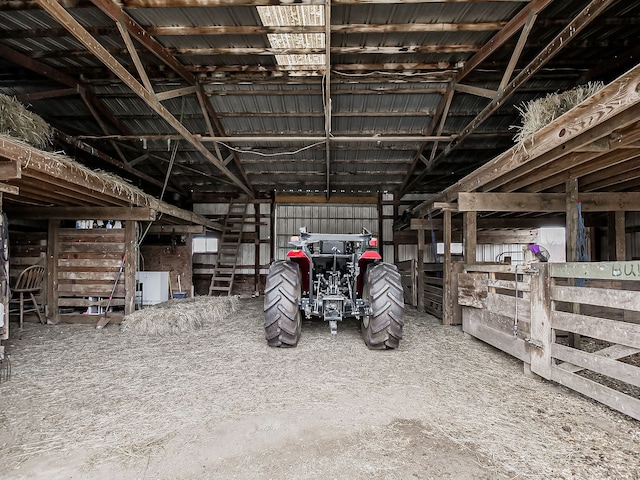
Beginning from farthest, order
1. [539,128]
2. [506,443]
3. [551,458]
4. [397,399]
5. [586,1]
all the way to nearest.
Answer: [586,1], [539,128], [397,399], [506,443], [551,458]

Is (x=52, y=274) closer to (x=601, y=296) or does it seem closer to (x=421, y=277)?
(x=421, y=277)

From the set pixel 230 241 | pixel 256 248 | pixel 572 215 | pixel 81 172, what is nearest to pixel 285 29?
pixel 81 172

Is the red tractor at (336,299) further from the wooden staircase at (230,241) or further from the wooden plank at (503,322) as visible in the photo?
the wooden staircase at (230,241)

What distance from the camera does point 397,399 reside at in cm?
275

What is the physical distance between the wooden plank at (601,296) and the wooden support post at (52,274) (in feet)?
24.0

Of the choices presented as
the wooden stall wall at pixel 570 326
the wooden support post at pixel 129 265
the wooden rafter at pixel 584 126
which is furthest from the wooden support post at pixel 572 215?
the wooden support post at pixel 129 265

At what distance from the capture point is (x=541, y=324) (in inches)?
127

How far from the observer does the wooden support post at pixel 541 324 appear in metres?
3.12

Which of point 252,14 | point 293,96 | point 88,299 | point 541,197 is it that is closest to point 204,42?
point 252,14

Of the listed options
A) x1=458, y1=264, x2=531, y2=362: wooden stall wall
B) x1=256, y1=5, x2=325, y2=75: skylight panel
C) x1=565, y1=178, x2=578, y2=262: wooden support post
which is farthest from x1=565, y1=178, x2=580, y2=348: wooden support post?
x1=256, y1=5, x2=325, y2=75: skylight panel

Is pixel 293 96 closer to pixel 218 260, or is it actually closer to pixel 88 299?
pixel 88 299

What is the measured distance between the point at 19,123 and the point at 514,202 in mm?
6146

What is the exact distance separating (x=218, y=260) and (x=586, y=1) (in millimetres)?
9718

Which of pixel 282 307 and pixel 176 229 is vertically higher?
pixel 176 229
